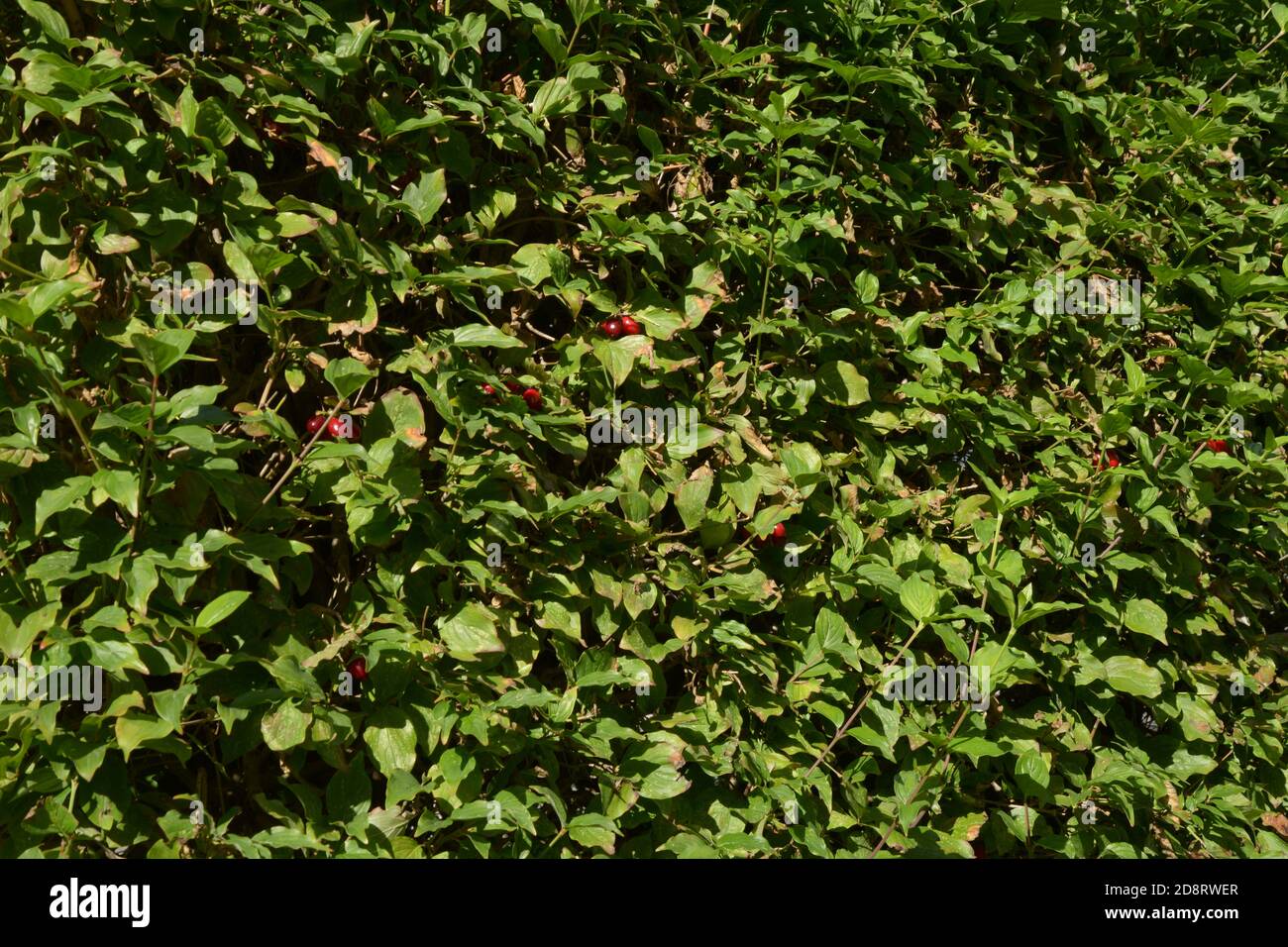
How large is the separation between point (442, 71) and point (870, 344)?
1.13 meters

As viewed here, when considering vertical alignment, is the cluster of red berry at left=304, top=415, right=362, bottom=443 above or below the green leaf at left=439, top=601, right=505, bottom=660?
above

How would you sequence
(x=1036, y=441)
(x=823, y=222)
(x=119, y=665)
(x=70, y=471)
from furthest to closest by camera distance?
(x=1036, y=441)
(x=823, y=222)
(x=70, y=471)
(x=119, y=665)

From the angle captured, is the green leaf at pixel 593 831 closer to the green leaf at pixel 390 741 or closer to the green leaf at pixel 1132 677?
the green leaf at pixel 390 741

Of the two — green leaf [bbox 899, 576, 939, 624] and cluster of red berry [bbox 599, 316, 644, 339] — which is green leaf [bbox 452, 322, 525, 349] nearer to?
cluster of red berry [bbox 599, 316, 644, 339]

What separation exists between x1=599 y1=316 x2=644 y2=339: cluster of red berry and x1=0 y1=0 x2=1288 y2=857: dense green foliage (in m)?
0.03

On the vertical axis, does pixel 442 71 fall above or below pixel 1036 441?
above

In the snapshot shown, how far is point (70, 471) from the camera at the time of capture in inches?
72.6

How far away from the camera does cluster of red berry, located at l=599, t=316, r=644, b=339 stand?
7.29ft

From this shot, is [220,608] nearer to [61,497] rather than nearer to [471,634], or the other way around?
[61,497]

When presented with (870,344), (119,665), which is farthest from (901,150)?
(119,665)

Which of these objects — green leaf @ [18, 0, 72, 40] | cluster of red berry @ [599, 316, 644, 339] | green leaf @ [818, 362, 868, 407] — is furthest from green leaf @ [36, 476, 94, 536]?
green leaf @ [818, 362, 868, 407]

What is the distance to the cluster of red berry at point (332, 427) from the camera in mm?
1956

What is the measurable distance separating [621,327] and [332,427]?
62 cm

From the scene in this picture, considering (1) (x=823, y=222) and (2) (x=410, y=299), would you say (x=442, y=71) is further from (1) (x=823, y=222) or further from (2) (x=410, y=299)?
(1) (x=823, y=222)
